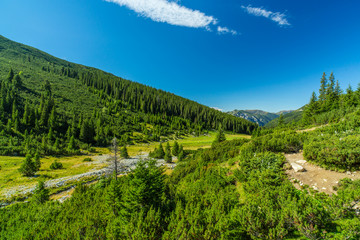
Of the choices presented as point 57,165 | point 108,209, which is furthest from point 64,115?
point 108,209

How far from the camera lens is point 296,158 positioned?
12656 millimetres

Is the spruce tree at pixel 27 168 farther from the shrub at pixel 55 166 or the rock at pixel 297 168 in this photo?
the rock at pixel 297 168

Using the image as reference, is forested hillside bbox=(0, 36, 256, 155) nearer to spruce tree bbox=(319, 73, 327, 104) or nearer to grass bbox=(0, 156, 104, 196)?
grass bbox=(0, 156, 104, 196)

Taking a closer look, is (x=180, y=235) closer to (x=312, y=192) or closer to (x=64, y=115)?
(x=312, y=192)

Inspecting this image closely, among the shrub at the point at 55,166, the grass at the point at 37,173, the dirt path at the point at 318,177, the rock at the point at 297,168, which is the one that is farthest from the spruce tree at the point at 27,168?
the rock at the point at 297,168

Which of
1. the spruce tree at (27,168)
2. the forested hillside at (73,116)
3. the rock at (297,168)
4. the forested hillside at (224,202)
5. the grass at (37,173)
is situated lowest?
the grass at (37,173)

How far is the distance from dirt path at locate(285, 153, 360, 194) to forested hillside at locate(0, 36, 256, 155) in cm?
6038

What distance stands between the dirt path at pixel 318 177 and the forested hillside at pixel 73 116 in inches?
2377

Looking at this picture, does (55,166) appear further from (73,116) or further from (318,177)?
(318,177)

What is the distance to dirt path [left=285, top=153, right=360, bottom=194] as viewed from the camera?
8.46m

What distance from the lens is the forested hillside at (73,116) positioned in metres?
49.1

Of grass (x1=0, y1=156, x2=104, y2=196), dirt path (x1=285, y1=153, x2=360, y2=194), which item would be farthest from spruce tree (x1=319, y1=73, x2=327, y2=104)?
grass (x1=0, y1=156, x2=104, y2=196)

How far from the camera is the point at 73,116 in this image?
234 ft

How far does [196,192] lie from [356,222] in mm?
7503
